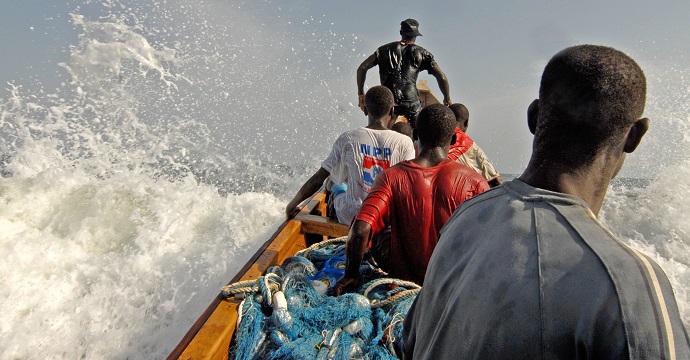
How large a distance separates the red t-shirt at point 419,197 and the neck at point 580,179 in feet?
5.03

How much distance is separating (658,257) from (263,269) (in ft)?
29.2

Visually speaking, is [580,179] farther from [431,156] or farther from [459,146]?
[459,146]

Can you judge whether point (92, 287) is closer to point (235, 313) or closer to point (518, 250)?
point (235, 313)

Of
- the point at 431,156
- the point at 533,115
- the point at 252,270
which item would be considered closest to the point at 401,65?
the point at 431,156

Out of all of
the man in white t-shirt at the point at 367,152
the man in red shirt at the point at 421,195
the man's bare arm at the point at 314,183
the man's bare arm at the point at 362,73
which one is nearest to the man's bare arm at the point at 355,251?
the man in red shirt at the point at 421,195

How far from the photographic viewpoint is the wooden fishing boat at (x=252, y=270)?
94.0 inches

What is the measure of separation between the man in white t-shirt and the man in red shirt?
85 cm

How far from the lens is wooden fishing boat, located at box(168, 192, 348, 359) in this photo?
238 cm

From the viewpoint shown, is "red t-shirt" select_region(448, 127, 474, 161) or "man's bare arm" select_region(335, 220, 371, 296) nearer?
"man's bare arm" select_region(335, 220, 371, 296)

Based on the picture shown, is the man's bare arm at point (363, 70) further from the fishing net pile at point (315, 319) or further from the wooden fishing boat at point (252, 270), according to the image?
the fishing net pile at point (315, 319)

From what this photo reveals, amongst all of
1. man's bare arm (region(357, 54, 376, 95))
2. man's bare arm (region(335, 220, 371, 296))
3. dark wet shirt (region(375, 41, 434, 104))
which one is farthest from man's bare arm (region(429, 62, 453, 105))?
man's bare arm (region(335, 220, 371, 296))

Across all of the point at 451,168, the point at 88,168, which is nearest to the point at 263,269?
the point at 451,168

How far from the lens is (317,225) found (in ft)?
14.8

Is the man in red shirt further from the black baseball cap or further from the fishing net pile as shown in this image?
the black baseball cap
